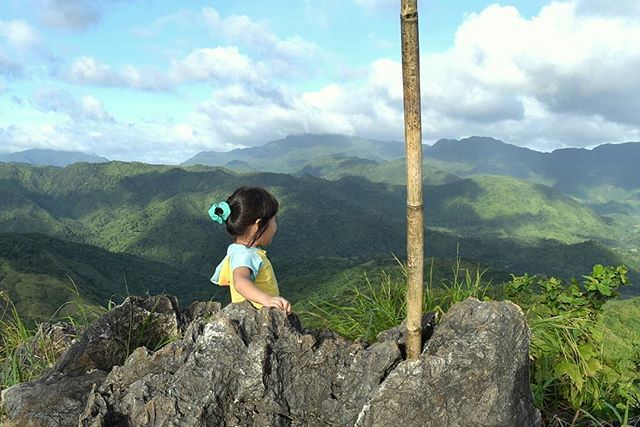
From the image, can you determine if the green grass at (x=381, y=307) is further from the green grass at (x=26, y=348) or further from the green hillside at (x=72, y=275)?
the green hillside at (x=72, y=275)

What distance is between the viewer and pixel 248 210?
5.20 m

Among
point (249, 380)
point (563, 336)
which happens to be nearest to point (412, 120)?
point (249, 380)

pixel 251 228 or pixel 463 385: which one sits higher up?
pixel 251 228

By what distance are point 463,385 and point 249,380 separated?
153 centimetres

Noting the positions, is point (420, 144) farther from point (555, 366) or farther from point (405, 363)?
point (555, 366)

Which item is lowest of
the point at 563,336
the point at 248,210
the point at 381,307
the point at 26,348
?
the point at 26,348

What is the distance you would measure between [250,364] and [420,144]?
6.59 feet

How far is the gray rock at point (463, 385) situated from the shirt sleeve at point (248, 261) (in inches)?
73.7

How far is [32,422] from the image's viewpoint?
388cm

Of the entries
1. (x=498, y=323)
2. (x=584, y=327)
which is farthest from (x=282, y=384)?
(x=584, y=327)

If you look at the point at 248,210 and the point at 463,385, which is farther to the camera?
the point at 248,210

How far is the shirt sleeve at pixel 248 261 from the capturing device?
4957mm

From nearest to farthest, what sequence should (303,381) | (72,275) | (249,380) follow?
(249,380)
(303,381)
(72,275)

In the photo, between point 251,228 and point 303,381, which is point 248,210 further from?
point 303,381
